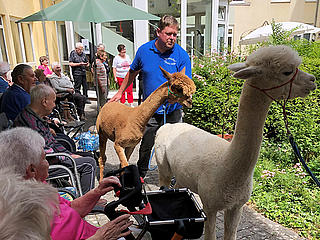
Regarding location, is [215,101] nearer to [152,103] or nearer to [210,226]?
[152,103]

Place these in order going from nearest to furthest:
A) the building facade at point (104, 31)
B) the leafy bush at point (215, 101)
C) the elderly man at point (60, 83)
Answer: the leafy bush at point (215, 101), the elderly man at point (60, 83), the building facade at point (104, 31)

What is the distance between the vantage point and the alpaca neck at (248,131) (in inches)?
71.5

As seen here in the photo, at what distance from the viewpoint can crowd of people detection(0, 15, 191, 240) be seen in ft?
3.51

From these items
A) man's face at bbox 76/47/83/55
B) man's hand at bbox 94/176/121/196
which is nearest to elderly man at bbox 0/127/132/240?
man's hand at bbox 94/176/121/196

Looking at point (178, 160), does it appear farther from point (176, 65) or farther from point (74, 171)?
point (176, 65)

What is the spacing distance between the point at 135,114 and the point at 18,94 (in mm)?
1528

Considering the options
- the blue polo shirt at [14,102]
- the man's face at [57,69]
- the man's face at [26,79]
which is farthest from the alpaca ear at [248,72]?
the man's face at [57,69]

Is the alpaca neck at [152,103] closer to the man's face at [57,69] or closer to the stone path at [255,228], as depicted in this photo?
the stone path at [255,228]

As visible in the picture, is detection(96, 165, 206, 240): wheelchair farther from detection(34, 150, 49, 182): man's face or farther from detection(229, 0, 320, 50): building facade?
detection(229, 0, 320, 50): building facade

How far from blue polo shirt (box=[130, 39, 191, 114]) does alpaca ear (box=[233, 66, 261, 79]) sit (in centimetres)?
184

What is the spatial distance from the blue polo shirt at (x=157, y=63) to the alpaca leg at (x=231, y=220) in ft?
5.52

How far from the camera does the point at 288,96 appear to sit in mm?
1816

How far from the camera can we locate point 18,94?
3400 millimetres

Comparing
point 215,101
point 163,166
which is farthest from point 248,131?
point 215,101
